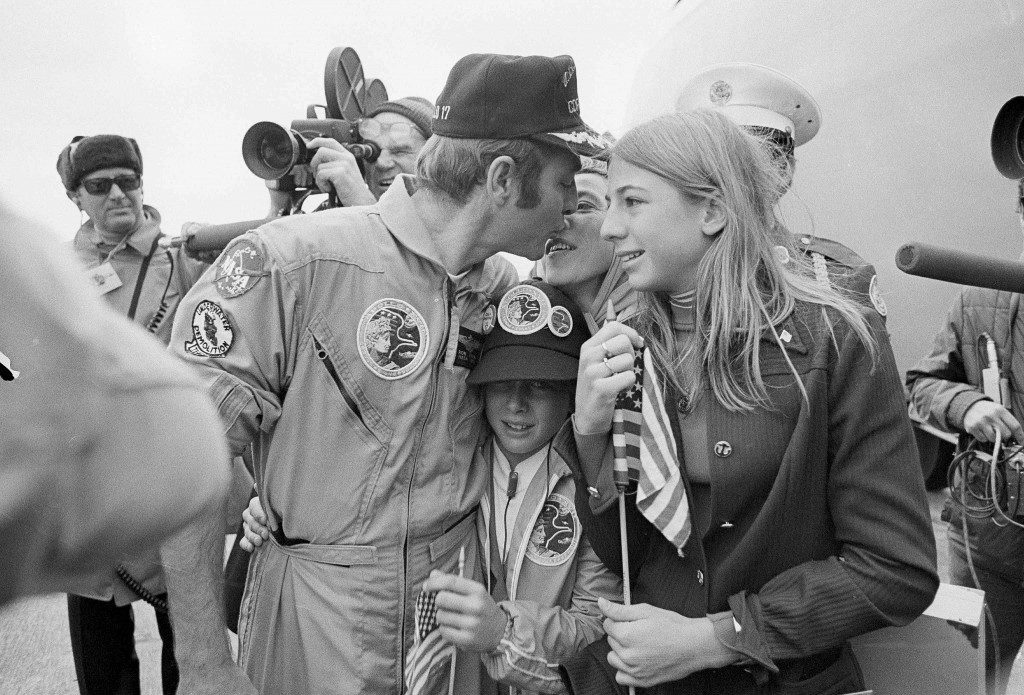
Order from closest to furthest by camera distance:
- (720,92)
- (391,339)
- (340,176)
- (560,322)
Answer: (391,339) → (560,322) → (720,92) → (340,176)

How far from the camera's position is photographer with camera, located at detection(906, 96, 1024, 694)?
9.62 feet

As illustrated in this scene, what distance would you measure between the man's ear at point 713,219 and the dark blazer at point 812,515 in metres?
0.25

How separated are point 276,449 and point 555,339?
770 mm

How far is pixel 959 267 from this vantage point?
1911 mm

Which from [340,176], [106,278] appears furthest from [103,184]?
[340,176]

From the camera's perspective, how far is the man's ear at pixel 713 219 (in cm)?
191

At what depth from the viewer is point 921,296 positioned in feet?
17.8

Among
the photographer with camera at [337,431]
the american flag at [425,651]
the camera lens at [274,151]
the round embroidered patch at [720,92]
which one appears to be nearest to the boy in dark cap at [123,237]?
the camera lens at [274,151]

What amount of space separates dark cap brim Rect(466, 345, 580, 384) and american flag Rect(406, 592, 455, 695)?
53cm

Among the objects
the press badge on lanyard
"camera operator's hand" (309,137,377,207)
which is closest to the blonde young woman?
"camera operator's hand" (309,137,377,207)

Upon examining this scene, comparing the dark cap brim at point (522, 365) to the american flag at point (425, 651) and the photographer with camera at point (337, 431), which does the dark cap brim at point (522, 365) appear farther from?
the american flag at point (425, 651)

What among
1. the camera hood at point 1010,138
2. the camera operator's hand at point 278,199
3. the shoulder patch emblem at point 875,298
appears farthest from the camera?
the camera operator's hand at point 278,199

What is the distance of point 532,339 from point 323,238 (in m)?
0.59

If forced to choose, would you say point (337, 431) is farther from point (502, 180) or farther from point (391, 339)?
point (502, 180)
